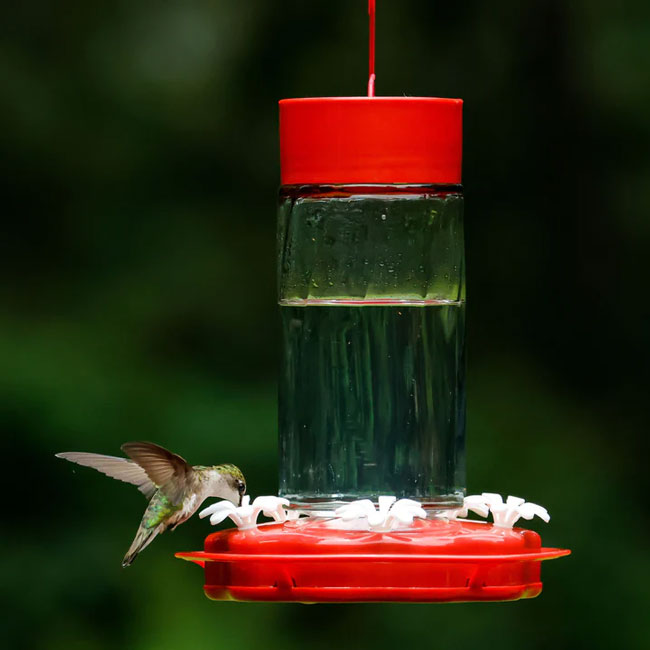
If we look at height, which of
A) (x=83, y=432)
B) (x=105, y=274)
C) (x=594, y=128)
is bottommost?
(x=83, y=432)

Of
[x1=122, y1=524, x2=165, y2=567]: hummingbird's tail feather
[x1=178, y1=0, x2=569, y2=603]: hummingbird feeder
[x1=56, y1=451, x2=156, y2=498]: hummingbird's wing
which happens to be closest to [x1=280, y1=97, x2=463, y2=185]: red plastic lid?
[x1=178, y1=0, x2=569, y2=603]: hummingbird feeder

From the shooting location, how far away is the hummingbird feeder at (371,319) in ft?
10.7

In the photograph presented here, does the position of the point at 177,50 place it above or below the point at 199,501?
above

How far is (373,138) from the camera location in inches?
128

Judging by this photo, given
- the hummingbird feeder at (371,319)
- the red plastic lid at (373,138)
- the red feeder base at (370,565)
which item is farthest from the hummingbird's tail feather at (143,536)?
the red plastic lid at (373,138)

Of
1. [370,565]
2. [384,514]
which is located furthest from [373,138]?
[370,565]

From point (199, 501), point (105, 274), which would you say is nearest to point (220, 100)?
point (105, 274)

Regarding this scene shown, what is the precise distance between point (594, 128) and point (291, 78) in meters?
1.29

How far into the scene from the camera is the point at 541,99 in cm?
693

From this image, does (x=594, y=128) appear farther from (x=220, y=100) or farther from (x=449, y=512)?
(x=449, y=512)

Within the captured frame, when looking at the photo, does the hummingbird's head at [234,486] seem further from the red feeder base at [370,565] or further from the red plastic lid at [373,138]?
the red plastic lid at [373,138]

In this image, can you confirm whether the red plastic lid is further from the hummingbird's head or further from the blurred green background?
the blurred green background

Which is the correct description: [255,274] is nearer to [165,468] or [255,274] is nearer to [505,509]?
[165,468]

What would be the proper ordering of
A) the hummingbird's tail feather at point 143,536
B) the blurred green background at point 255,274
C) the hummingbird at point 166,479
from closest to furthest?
the hummingbird at point 166,479, the hummingbird's tail feather at point 143,536, the blurred green background at point 255,274
